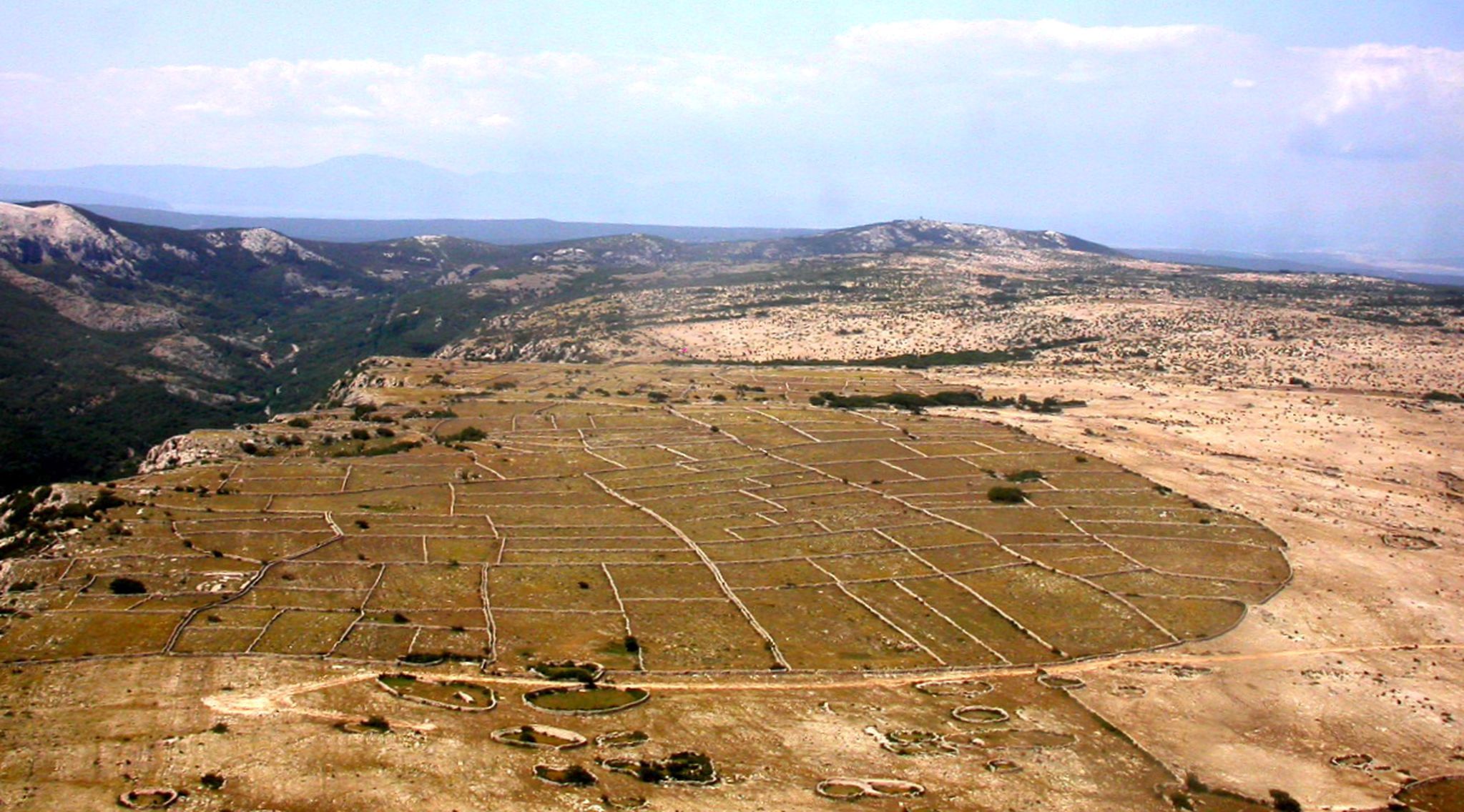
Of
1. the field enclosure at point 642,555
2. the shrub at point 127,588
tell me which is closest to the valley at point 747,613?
the shrub at point 127,588

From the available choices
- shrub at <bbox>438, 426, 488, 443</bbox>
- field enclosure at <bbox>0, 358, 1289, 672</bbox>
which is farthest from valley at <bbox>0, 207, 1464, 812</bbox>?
shrub at <bbox>438, 426, 488, 443</bbox>

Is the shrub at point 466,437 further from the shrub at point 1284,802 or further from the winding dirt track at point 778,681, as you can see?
the shrub at point 1284,802

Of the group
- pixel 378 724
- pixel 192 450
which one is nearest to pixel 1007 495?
pixel 378 724

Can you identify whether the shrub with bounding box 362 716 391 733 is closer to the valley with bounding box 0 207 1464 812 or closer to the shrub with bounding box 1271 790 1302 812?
the valley with bounding box 0 207 1464 812

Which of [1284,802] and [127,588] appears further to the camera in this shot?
[127,588]

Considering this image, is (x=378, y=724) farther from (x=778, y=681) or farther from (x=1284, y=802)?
(x=1284, y=802)

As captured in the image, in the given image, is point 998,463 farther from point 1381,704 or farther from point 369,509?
point 369,509
